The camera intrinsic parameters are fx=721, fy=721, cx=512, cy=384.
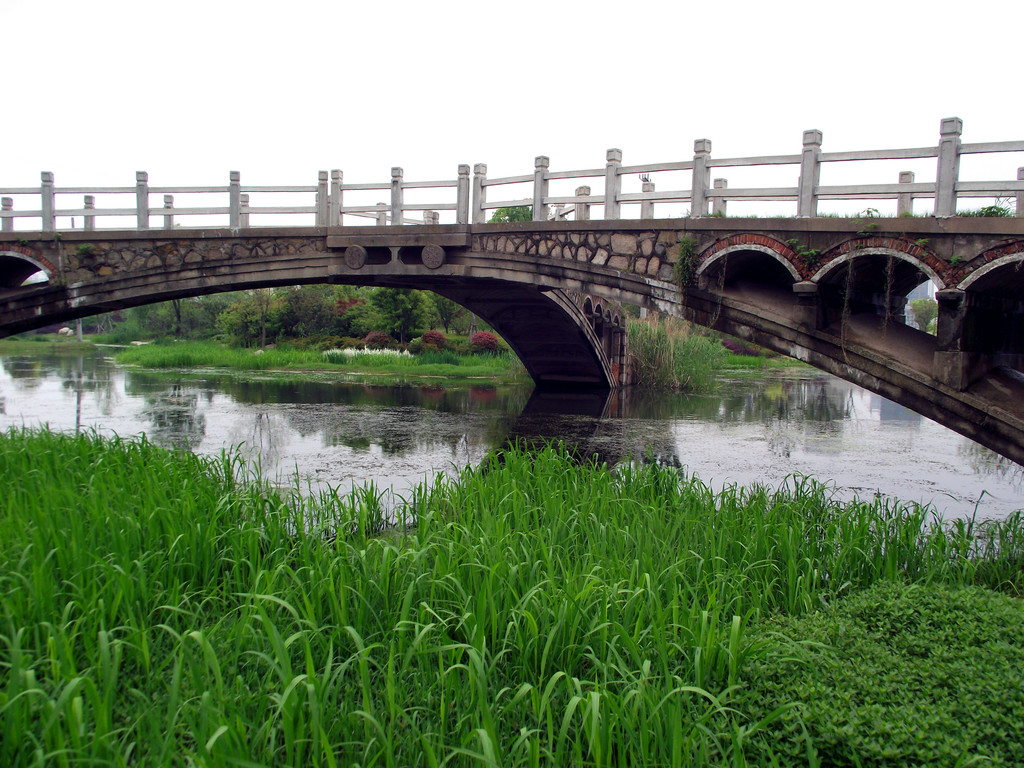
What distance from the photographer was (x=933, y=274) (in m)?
7.04

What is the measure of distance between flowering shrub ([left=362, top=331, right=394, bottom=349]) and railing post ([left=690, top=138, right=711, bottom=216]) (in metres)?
23.1

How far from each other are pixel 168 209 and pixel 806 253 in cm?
1004

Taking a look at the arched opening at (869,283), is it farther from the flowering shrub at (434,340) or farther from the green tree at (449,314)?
the green tree at (449,314)

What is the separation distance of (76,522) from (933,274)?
753 cm

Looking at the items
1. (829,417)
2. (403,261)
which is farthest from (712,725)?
(829,417)

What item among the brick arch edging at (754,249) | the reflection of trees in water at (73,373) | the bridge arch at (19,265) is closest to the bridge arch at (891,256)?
the brick arch edging at (754,249)

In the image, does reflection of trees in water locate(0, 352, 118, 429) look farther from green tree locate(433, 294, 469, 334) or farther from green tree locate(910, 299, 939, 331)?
green tree locate(910, 299, 939, 331)

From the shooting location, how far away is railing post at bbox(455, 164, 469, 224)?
11367mm

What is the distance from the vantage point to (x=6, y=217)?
12.6 metres

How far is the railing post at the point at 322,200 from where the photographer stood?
473 inches

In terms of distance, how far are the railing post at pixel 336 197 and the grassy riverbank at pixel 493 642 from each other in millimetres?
7214

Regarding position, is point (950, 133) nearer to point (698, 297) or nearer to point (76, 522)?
point (698, 297)

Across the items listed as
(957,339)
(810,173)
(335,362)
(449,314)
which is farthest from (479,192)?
(449,314)

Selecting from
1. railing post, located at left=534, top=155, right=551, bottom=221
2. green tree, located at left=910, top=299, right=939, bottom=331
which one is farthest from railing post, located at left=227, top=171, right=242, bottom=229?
green tree, located at left=910, top=299, right=939, bottom=331
